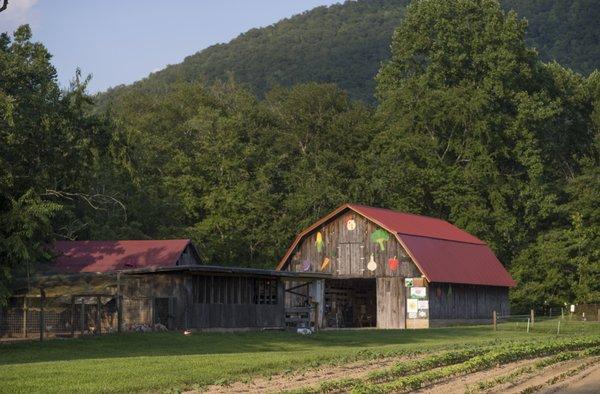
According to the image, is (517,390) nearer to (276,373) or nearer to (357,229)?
(276,373)

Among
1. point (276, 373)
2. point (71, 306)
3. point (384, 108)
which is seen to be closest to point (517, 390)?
point (276, 373)

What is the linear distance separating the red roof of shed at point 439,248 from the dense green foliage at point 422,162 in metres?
7.61

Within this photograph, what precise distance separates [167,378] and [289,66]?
491 feet

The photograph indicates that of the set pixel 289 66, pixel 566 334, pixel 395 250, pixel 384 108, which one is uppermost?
pixel 289 66

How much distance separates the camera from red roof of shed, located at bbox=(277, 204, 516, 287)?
63.4 metres

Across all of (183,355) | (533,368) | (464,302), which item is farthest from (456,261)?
(533,368)

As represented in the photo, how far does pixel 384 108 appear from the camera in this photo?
293 feet

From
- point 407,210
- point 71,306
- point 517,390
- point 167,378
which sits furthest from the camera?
point 407,210

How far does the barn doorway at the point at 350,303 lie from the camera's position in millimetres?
67375

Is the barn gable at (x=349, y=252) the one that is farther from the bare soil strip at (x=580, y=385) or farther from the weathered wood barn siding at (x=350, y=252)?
the bare soil strip at (x=580, y=385)

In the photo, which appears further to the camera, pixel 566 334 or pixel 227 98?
pixel 227 98

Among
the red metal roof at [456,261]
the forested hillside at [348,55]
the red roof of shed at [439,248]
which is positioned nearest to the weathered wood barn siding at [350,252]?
the red roof of shed at [439,248]

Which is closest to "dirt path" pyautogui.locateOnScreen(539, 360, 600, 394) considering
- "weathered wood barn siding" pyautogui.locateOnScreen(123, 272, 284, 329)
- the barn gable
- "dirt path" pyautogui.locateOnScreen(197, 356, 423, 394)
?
"dirt path" pyautogui.locateOnScreen(197, 356, 423, 394)

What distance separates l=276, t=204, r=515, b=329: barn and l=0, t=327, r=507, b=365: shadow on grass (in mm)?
11837
